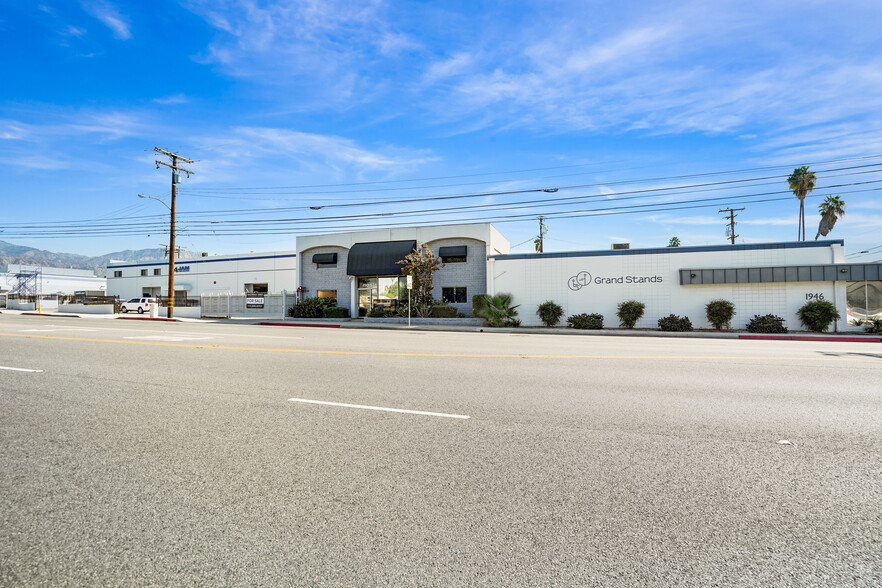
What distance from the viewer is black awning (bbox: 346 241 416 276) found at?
31281 millimetres

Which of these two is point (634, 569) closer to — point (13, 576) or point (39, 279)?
point (13, 576)

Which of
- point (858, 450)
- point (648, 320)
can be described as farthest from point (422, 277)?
point (858, 450)

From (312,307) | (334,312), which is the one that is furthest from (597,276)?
(312,307)

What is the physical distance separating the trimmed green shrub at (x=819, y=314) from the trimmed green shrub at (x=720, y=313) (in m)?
3.15

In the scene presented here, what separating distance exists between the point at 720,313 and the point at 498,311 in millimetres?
11398

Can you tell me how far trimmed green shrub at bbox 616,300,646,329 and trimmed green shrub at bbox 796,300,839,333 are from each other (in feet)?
24.2

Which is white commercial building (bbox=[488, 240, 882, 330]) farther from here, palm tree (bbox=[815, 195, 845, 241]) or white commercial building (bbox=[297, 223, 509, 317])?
palm tree (bbox=[815, 195, 845, 241])

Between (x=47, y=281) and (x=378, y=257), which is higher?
(x=47, y=281)

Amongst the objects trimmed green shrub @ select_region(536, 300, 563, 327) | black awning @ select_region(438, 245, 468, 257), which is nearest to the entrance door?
black awning @ select_region(438, 245, 468, 257)

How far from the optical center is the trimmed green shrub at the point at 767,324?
22.8 m

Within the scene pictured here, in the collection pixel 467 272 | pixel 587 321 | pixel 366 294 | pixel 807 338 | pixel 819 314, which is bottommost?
pixel 807 338

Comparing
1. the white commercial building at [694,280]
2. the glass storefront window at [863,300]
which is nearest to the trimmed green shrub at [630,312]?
the white commercial building at [694,280]

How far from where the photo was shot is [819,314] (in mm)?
22531

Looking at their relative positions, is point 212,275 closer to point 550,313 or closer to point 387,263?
point 387,263
